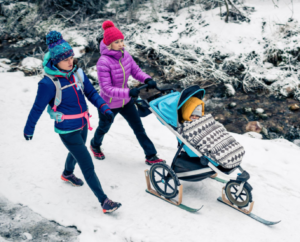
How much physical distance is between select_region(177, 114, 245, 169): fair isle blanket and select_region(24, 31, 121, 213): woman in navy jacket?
89cm

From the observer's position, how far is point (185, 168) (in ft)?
10.2

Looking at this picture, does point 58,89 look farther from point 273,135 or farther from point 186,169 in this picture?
point 273,135

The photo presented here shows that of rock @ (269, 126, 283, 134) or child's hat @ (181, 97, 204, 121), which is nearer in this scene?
child's hat @ (181, 97, 204, 121)

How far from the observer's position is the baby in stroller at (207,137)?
281cm

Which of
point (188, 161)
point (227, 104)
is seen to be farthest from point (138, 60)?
point (188, 161)

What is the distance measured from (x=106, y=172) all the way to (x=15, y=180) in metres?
1.20

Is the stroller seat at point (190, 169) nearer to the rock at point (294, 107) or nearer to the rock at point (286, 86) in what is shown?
the rock at point (294, 107)

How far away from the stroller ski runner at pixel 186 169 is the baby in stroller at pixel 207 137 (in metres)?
0.06

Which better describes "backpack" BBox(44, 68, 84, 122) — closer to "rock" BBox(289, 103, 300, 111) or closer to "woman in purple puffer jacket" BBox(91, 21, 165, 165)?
"woman in purple puffer jacket" BBox(91, 21, 165, 165)

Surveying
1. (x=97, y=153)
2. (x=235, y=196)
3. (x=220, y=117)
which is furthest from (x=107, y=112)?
(x=220, y=117)

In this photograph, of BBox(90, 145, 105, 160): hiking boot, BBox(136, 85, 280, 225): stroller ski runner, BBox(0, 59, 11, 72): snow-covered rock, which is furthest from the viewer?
BBox(0, 59, 11, 72): snow-covered rock

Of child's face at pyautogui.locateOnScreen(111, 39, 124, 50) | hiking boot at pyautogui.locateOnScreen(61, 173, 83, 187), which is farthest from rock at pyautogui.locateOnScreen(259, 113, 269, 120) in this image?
hiking boot at pyautogui.locateOnScreen(61, 173, 83, 187)

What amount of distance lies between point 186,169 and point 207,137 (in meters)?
0.48

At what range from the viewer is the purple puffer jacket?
3217mm
